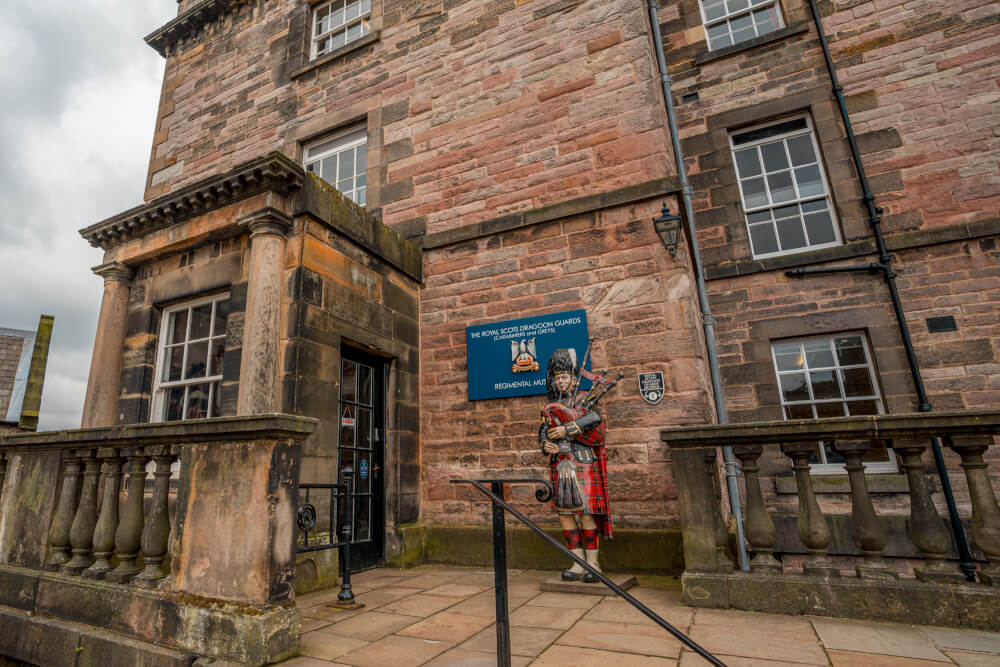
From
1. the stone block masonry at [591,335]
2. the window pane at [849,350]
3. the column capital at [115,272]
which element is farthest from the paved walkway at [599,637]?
the column capital at [115,272]

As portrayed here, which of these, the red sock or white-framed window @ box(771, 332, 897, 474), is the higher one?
white-framed window @ box(771, 332, 897, 474)

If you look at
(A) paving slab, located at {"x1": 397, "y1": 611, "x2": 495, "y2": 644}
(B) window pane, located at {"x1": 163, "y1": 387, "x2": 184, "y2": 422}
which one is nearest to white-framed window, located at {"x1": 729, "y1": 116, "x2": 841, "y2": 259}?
(A) paving slab, located at {"x1": 397, "y1": 611, "x2": 495, "y2": 644}

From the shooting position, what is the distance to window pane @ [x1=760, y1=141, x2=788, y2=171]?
24.1 ft

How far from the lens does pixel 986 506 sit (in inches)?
118

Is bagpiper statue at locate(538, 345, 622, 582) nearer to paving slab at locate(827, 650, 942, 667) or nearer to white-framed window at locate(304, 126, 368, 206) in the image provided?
paving slab at locate(827, 650, 942, 667)

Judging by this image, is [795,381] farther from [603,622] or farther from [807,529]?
[603,622]

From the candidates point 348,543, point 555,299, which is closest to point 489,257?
→ point 555,299

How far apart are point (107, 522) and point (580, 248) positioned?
4.97 meters

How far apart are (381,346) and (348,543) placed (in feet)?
7.82

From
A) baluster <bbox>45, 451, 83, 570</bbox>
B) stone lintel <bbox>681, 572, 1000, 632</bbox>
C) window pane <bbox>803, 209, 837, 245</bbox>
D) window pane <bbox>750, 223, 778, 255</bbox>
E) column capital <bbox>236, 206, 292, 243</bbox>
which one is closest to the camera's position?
stone lintel <bbox>681, 572, 1000, 632</bbox>

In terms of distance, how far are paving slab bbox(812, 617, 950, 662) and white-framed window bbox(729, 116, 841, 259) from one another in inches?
204

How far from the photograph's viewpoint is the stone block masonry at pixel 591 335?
514 centimetres

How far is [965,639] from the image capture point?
2732 millimetres

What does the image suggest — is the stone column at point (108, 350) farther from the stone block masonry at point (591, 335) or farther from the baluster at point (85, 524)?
the stone block masonry at point (591, 335)
